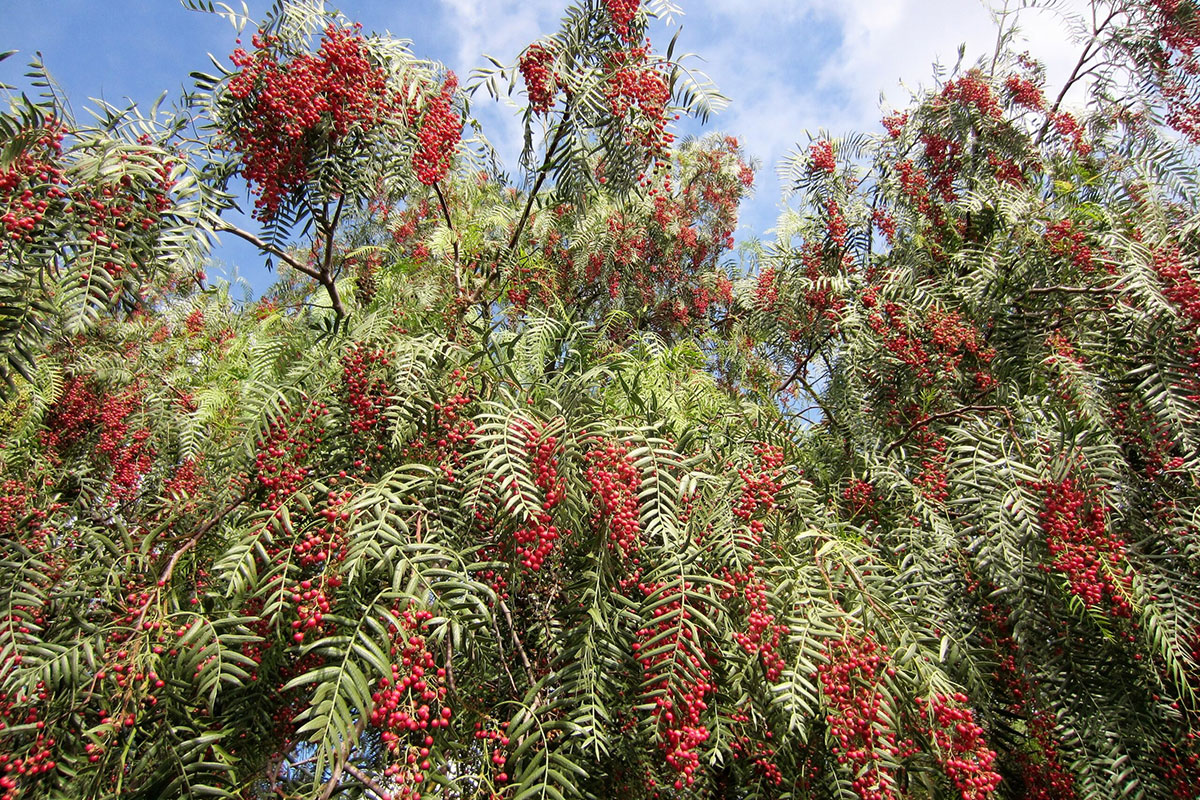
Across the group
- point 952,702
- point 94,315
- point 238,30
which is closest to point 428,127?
point 238,30

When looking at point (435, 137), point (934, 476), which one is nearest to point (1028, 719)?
point (934, 476)

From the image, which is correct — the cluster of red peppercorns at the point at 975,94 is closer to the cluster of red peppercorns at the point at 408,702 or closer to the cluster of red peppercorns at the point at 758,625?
the cluster of red peppercorns at the point at 758,625

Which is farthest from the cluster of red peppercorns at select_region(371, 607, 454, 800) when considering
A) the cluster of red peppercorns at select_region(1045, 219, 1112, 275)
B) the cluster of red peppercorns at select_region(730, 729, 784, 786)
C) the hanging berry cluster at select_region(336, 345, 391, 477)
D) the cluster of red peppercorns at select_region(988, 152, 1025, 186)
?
the cluster of red peppercorns at select_region(988, 152, 1025, 186)

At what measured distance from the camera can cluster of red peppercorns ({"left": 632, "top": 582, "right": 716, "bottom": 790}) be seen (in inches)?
59.1

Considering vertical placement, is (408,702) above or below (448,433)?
below

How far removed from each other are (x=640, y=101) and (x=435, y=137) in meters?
0.84

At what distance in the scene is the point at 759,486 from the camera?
6.81 feet

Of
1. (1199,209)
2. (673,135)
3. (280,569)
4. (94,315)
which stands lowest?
(280,569)

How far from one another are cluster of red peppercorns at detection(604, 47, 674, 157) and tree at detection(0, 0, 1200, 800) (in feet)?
0.05

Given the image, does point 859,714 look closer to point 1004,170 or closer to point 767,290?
point 767,290

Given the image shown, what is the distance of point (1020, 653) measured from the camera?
2543 mm

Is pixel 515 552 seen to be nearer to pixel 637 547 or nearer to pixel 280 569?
pixel 637 547

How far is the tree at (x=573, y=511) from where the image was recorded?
156 centimetres

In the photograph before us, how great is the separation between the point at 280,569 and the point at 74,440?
4.56 m
